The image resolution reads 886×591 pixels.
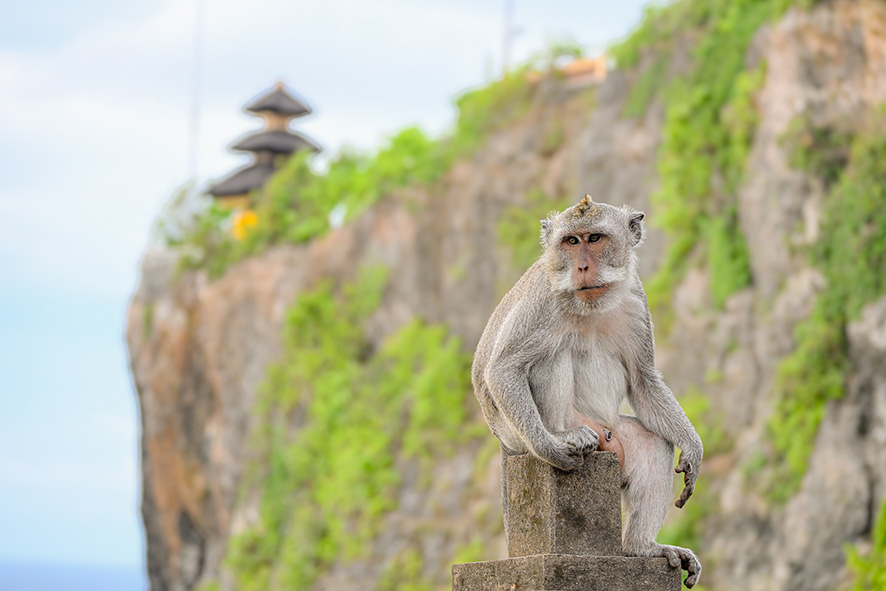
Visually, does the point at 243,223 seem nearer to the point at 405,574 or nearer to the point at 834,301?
the point at 405,574

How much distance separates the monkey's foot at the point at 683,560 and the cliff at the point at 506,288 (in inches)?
260

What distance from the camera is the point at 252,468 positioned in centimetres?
2492

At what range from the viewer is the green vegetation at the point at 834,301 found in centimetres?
1340

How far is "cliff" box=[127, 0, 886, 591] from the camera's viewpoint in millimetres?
13586

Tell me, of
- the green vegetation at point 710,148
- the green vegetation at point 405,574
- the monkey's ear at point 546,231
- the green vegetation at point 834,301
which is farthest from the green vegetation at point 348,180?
the monkey's ear at point 546,231

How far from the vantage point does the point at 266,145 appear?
29.3 meters

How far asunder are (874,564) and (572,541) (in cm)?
684

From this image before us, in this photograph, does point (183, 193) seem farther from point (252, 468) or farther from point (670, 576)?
point (670, 576)

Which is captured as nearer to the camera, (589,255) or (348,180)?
(589,255)

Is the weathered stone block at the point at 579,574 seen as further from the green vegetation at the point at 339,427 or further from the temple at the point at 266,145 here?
the temple at the point at 266,145

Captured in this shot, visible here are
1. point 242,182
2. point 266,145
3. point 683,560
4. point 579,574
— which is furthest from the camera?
point 266,145

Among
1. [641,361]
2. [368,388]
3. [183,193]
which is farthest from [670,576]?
[183,193]

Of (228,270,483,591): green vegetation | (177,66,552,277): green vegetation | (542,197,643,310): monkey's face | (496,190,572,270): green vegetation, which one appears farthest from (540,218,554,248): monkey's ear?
(177,66,552,277): green vegetation

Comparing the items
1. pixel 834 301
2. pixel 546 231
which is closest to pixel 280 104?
pixel 834 301
